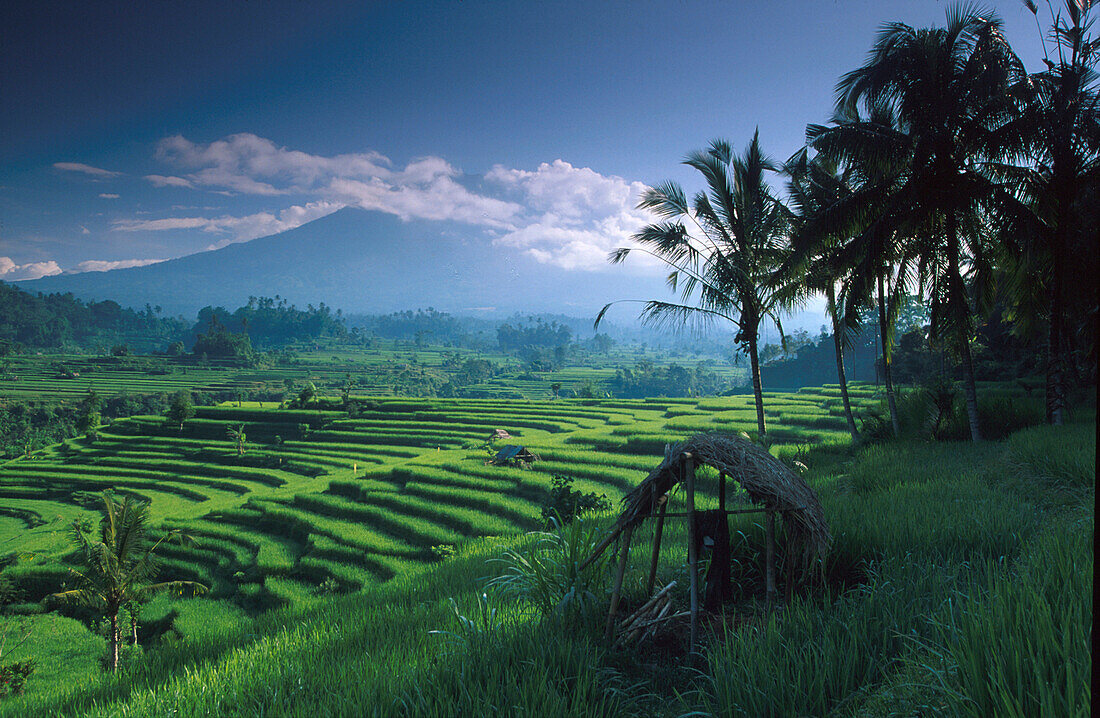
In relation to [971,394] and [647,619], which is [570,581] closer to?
[647,619]

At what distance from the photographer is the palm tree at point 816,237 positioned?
39.1 feet

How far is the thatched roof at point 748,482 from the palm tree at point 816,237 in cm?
935

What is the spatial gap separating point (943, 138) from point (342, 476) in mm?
32510

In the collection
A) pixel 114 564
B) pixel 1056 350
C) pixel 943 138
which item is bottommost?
pixel 114 564

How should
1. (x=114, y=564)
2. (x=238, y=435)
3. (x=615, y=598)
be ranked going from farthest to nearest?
(x=238, y=435) < (x=114, y=564) < (x=615, y=598)

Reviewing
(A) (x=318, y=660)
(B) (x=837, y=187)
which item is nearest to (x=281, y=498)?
(A) (x=318, y=660)

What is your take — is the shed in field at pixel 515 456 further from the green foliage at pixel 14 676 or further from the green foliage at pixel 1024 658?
the green foliage at pixel 1024 658

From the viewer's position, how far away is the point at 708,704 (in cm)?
265

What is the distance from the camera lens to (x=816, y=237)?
38.8ft

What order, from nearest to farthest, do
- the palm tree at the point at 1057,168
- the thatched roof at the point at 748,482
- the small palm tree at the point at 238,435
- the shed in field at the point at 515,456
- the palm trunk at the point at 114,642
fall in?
the thatched roof at the point at 748,482
the palm tree at the point at 1057,168
the palm trunk at the point at 114,642
the shed in field at the point at 515,456
the small palm tree at the point at 238,435

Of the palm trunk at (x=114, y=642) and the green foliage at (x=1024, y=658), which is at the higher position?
the green foliage at (x=1024, y=658)

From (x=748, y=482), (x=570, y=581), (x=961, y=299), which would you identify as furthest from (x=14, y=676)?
(x=961, y=299)

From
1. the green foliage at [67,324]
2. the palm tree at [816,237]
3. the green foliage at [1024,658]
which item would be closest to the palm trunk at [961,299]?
the palm tree at [816,237]

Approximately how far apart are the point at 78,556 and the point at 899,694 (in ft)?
74.3
